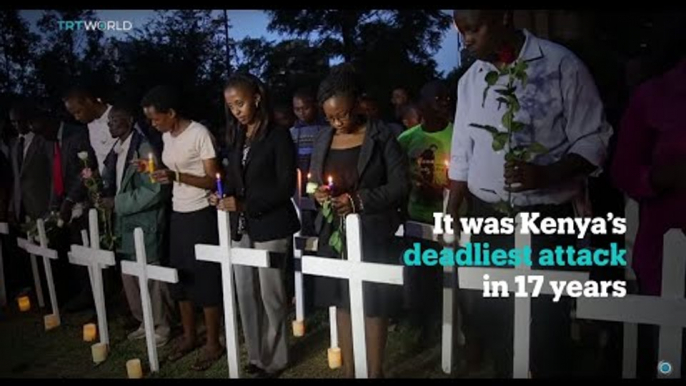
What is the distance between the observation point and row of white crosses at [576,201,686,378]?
2.08 m

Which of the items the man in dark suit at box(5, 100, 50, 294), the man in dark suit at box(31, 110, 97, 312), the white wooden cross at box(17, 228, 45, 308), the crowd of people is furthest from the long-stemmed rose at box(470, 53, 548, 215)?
the white wooden cross at box(17, 228, 45, 308)

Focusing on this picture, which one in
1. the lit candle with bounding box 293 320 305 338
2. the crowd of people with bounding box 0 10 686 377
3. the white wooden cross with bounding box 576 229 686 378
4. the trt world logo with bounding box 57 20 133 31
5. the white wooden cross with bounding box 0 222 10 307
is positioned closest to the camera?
the white wooden cross with bounding box 576 229 686 378

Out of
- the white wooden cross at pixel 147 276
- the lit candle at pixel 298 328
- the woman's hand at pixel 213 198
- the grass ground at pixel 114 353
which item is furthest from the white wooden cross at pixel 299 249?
the white wooden cross at pixel 147 276

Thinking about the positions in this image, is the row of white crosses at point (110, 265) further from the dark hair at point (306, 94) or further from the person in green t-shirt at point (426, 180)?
the person in green t-shirt at point (426, 180)

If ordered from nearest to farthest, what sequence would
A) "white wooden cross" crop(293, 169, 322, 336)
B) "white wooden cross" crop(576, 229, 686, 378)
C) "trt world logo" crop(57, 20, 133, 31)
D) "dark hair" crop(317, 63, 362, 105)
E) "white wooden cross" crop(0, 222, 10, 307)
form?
"white wooden cross" crop(576, 229, 686, 378) → "dark hair" crop(317, 63, 362, 105) → "trt world logo" crop(57, 20, 133, 31) → "white wooden cross" crop(293, 169, 322, 336) → "white wooden cross" crop(0, 222, 10, 307)

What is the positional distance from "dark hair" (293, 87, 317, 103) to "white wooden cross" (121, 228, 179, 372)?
38.7 inches

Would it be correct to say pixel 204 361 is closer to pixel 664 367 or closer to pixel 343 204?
pixel 343 204

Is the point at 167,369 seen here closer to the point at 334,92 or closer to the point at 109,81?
the point at 109,81

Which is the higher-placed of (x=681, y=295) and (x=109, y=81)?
(x=109, y=81)

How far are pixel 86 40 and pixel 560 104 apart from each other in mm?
2036

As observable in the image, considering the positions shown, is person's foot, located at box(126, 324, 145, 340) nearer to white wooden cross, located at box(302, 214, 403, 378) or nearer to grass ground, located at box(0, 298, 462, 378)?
grass ground, located at box(0, 298, 462, 378)

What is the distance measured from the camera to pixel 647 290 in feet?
7.43

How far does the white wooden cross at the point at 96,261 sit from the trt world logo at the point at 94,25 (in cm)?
92

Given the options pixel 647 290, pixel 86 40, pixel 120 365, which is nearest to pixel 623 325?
pixel 647 290
